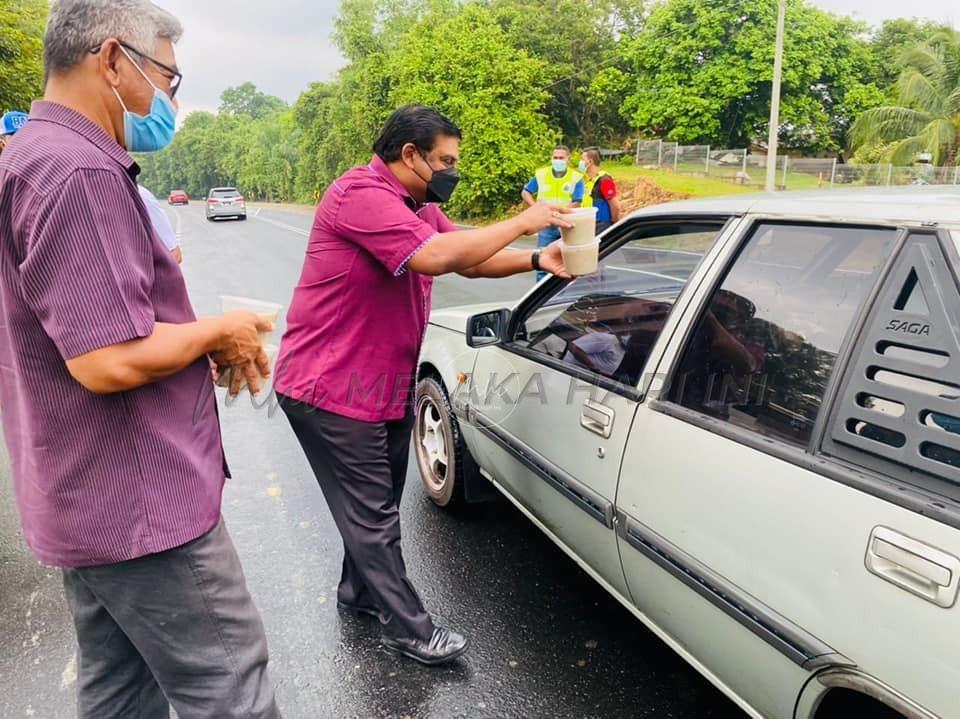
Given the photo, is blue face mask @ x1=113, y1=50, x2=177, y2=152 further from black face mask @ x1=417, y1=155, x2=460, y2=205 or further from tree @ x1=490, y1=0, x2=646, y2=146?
tree @ x1=490, y1=0, x2=646, y2=146

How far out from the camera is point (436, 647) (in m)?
2.56

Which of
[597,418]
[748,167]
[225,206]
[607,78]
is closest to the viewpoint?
[597,418]

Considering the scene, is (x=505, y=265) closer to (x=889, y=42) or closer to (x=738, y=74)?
(x=738, y=74)

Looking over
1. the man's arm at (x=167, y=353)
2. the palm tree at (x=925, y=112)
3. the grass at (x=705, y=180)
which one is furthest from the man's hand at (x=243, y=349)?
the palm tree at (x=925, y=112)

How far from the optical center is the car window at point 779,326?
1.75m

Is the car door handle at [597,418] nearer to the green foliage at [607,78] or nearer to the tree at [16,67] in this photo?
the tree at [16,67]

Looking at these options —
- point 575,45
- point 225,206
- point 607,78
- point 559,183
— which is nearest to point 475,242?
point 559,183

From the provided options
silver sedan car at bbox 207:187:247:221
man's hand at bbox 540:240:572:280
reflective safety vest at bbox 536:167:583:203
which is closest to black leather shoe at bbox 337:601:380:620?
man's hand at bbox 540:240:572:280

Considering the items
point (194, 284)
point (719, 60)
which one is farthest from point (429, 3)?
point (194, 284)

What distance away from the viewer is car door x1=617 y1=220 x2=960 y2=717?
141 centimetres

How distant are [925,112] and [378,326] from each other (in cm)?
3015

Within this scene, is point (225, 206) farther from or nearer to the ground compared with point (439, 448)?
farther from the ground

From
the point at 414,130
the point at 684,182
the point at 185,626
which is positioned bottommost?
the point at 185,626

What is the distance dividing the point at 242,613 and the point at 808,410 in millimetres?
1476
